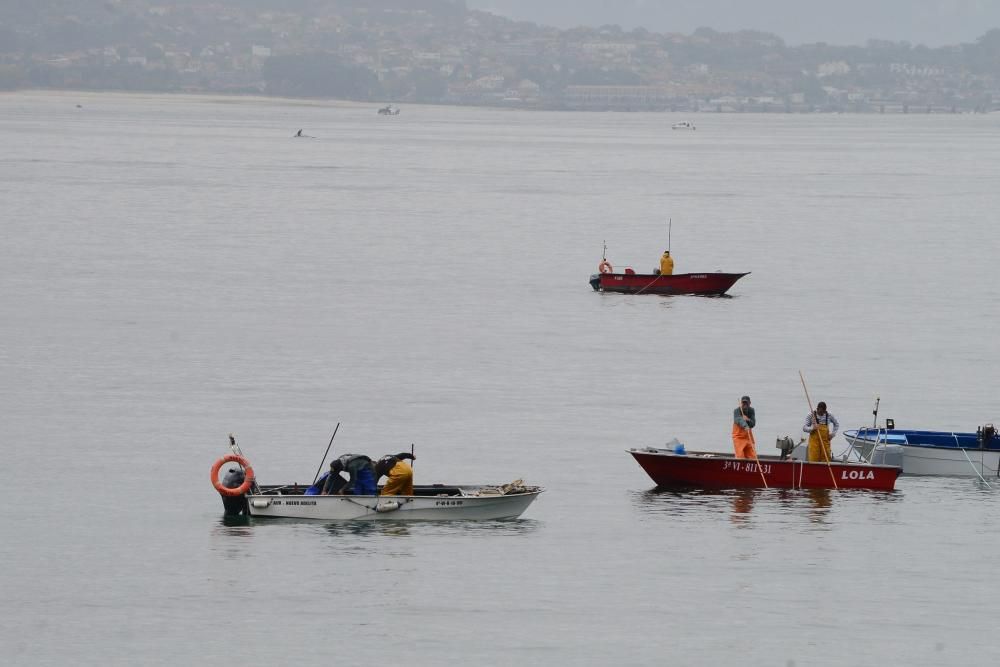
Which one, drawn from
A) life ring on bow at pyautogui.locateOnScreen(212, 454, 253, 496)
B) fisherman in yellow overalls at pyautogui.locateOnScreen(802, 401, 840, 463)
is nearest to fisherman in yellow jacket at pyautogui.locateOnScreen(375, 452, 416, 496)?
life ring on bow at pyautogui.locateOnScreen(212, 454, 253, 496)

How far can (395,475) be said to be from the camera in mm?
38500

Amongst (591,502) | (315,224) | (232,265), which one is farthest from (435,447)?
(315,224)

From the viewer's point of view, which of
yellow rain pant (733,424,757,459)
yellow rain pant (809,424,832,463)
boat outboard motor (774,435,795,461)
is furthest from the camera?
boat outboard motor (774,435,795,461)

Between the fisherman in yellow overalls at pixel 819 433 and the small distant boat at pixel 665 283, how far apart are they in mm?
39494

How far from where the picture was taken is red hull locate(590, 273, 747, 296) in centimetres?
8200

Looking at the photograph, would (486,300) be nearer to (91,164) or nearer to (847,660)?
(847,660)

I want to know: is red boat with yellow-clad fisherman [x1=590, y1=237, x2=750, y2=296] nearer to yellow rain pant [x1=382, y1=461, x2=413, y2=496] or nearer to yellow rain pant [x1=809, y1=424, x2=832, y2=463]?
yellow rain pant [x1=809, y1=424, x2=832, y2=463]

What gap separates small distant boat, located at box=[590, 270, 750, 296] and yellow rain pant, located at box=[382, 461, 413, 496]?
44.0 metres

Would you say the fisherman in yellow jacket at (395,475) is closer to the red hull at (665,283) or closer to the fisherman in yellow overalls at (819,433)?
the fisherman in yellow overalls at (819,433)

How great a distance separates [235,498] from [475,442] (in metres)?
10.3

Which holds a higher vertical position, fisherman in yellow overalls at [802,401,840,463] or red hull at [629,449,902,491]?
fisherman in yellow overalls at [802,401,840,463]

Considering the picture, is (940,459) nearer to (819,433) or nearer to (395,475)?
(819,433)

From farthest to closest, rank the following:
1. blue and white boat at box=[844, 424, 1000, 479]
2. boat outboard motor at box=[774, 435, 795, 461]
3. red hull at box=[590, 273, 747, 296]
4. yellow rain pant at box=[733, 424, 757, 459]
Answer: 1. red hull at box=[590, 273, 747, 296]
2. blue and white boat at box=[844, 424, 1000, 479]
3. boat outboard motor at box=[774, 435, 795, 461]
4. yellow rain pant at box=[733, 424, 757, 459]

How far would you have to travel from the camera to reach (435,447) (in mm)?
47531
